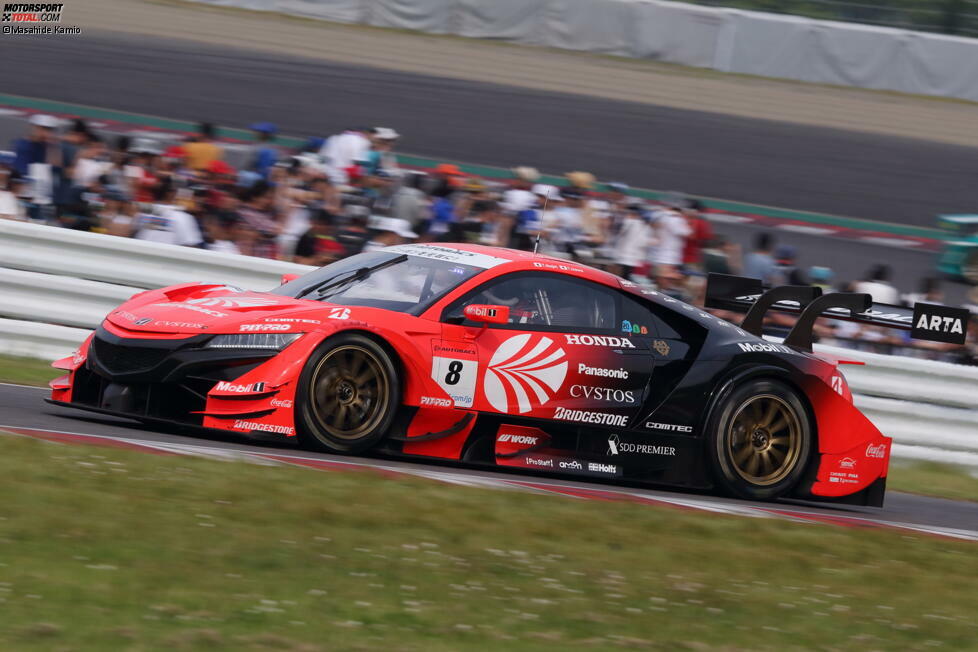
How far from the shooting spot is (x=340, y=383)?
294 inches

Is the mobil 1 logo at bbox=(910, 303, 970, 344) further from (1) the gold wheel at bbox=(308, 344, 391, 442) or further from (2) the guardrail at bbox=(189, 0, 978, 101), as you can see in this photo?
(2) the guardrail at bbox=(189, 0, 978, 101)

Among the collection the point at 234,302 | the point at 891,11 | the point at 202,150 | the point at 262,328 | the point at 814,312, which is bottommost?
the point at 262,328

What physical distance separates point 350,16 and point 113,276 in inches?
752

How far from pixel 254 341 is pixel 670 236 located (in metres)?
7.46

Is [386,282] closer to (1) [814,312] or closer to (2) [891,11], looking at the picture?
(1) [814,312]

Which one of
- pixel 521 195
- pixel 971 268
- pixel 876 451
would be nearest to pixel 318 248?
pixel 521 195

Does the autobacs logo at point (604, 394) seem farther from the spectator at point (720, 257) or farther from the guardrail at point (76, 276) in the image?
the spectator at point (720, 257)

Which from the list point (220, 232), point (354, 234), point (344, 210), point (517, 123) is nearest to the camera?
point (220, 232)

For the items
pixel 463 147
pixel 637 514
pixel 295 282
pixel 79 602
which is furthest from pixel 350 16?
pixel 79 602

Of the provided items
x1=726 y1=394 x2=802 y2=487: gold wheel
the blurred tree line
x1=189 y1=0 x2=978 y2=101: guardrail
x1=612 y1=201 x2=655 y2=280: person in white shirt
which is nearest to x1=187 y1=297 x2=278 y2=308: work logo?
x1=726 y1=394 x2=802 y2=487: gold wheel

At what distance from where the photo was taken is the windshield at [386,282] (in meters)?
7.93

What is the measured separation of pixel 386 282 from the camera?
8070 millimetres

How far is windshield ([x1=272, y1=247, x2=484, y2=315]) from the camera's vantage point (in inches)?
312

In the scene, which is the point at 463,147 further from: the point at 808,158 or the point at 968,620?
the point at 968,620
